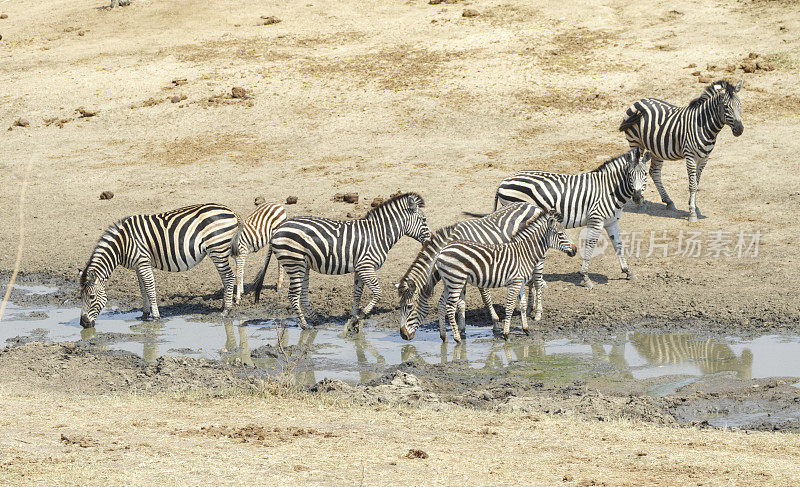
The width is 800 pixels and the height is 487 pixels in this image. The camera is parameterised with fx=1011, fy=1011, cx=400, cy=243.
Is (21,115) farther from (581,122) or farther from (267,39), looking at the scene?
(581,122)

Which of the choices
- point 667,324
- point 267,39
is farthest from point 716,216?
point 267,39

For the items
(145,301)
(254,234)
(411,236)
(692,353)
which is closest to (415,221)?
(411,236)

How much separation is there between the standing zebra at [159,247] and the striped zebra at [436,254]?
320cm

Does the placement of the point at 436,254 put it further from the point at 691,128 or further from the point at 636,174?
the point at 691,128

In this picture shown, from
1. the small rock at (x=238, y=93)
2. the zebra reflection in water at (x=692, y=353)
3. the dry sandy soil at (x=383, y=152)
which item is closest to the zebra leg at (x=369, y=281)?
the dry sandy soil at (x=383, y=152)

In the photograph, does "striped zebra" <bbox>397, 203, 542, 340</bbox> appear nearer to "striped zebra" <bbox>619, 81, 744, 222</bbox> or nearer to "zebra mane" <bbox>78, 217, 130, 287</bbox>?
"zebra mane" <bbox>78, 217, 130, 287</bbox>

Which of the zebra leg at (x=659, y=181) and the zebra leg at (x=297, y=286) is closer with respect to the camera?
the zebra leg at (x=297, y=286)

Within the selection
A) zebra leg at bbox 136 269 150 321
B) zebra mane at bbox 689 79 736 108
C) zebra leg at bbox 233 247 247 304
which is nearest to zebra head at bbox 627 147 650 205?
zebra mane at bbox 689 79 736 108

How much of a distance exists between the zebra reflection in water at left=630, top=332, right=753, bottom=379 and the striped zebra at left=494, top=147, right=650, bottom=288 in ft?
8.16

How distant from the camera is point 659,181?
18.6 m

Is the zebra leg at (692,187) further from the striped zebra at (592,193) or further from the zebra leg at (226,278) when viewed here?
the zebra leg at (226,278)

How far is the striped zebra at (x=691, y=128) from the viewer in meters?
18.0

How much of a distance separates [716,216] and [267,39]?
1573cm

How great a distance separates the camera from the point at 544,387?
36.1 feet
